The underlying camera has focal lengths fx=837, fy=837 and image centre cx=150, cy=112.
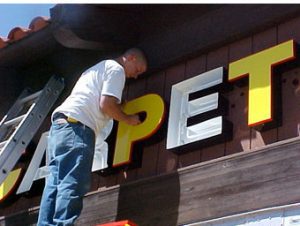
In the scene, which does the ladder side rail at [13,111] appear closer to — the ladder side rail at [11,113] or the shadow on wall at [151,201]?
the ladder side rail at [11,113]

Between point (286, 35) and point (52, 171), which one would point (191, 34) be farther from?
point (52, 171)

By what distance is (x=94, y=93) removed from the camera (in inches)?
217

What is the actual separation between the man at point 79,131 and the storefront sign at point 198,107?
168 mm

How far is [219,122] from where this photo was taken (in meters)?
5.36

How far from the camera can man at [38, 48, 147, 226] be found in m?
4.97

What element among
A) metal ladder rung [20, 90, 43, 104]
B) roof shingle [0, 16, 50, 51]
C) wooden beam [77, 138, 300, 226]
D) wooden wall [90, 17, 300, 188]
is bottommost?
wooden beam [77, 138, 300, 226]

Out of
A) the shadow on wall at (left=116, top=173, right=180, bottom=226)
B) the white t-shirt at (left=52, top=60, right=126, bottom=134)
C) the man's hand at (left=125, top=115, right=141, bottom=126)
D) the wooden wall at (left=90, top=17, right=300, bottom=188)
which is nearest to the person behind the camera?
the wooden wall at (left=90, top=17, right=300, bottom=188)

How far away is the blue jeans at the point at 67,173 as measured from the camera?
4.90 meters

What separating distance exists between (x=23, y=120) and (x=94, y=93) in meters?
0.91

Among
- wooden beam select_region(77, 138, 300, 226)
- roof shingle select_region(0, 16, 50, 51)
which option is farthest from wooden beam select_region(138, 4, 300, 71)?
wooden beam select_region(77, 138, 300, 226)

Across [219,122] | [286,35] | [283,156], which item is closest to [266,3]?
[286,35]

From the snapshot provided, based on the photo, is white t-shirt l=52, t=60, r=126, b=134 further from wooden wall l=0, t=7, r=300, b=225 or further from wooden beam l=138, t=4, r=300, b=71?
A: wooden beam l=138, t=4, r=300, b=71

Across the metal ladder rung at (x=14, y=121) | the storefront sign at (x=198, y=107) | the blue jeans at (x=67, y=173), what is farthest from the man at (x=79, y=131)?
the metal ladder rung at (x=14, y=121)

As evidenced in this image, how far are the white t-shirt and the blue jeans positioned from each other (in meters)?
0.09
